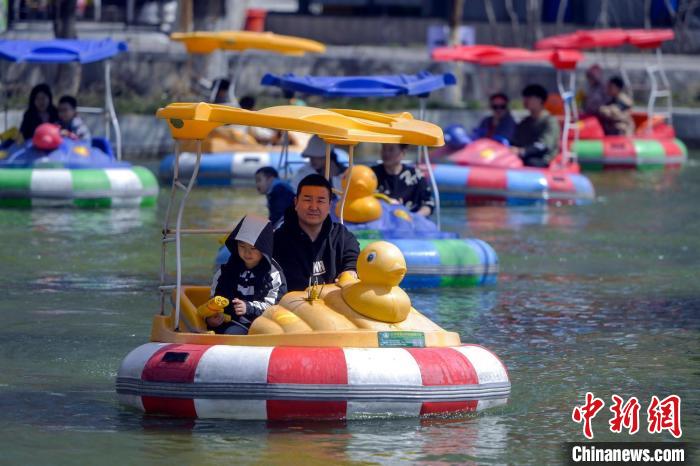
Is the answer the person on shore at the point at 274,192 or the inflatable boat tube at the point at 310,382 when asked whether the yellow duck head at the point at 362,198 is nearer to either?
the person on shore at the point at 274,192

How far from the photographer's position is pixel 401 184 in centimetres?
1534

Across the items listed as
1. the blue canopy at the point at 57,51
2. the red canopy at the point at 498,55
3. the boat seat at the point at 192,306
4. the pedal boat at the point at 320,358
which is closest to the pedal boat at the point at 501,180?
the red canopy at the point at 498,55

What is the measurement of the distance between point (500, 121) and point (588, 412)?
40.3 feet

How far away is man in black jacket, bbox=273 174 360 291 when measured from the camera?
975 cm

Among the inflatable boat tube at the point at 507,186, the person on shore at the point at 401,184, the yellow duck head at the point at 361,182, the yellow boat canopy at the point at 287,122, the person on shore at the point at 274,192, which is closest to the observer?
the yellow boat canopy at the point at 287,122

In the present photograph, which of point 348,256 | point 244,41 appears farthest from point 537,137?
point 348,256

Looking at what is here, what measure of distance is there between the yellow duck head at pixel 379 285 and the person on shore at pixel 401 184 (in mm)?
6102

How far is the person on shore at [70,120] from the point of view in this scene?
1962cm

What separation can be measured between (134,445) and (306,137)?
618 inches

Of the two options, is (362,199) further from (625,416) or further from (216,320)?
(625,416)

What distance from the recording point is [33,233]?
1725cm

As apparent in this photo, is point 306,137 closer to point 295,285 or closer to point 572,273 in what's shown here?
point 572,273

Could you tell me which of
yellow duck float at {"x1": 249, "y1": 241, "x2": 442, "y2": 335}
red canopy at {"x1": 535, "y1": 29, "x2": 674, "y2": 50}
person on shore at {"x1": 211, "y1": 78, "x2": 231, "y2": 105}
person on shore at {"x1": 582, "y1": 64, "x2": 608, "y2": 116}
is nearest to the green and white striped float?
person on shore at {"x1": 211, "y1": 78, "x2": 231, "y2": 105}

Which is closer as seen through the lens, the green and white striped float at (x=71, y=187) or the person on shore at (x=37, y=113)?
the green and white striped float at (x=71, y=187)
